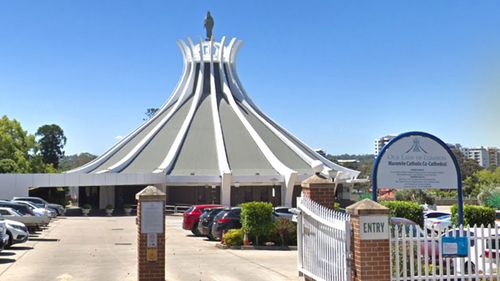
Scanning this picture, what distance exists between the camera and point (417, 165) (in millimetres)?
14078

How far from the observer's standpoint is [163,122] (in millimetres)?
64688

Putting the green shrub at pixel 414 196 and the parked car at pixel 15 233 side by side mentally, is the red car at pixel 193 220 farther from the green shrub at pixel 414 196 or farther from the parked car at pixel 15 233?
the green shrub at pixel 414 196

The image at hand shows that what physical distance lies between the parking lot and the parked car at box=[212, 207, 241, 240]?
717mm

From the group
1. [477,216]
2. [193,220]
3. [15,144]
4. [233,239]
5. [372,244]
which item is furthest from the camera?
[15,144]

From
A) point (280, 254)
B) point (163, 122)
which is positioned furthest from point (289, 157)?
point (280, 254)

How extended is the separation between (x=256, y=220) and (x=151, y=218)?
9331 millimetres

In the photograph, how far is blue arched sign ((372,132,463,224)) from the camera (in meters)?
13.9

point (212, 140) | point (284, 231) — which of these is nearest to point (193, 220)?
point (284, 231)

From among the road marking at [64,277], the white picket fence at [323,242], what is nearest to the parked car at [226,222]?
the road marking at [64,277]

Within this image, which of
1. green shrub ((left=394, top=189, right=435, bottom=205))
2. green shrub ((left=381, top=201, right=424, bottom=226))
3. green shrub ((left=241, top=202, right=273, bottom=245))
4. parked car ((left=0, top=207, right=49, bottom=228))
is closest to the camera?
green shrub ((left=241, top=202, right=273, bottom=245))

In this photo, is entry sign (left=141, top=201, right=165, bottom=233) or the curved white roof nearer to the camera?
entry sign (left=141, top=201, right=165, bottom=233)

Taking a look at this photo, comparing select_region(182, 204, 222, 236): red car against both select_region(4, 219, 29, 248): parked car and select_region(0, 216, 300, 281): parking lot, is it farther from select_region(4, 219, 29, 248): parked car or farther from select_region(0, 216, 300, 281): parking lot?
select_region(4, 219, 29, 248): parked car

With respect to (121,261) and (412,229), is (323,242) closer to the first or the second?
(412,229)

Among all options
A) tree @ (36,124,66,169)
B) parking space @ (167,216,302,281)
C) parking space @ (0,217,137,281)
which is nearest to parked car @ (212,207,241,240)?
parking space @ (167,216,302,281)
